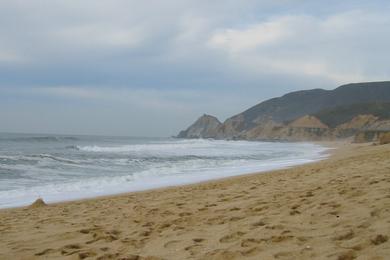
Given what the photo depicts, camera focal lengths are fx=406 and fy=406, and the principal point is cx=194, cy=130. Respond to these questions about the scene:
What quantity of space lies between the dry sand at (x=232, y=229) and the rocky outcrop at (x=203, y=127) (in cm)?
15516

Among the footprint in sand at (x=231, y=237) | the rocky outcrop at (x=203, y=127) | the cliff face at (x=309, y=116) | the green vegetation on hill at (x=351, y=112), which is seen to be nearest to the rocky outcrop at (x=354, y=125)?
the cliff face at (x=309, y=116)

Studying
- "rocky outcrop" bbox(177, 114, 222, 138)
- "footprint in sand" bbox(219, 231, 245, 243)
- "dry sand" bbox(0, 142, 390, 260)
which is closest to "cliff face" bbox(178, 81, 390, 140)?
"rocky outcrop" bbox(177, 114, 222, 138)

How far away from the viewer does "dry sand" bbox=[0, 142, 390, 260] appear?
3.34 m

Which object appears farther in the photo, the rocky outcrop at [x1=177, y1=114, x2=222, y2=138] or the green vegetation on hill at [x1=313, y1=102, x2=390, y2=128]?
the rocky outcrop at [x1=177, y1=114, x2=222, y2=138]

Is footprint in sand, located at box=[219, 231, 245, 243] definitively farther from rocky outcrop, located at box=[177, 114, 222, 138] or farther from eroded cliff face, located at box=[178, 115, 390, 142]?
rocky outcrop, located at box=[177, 114, 222, 138]

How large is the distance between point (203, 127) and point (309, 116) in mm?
79666

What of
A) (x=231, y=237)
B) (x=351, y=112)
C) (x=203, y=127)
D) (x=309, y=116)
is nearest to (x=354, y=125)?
(x=351, y=112)

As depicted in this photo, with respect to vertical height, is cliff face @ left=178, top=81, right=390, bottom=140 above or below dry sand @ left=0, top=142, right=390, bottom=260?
above

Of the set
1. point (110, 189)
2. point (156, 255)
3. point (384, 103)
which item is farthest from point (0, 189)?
point (384, 103)

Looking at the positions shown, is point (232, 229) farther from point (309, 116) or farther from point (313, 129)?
point (309, 116)

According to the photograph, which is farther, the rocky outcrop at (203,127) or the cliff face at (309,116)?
the rocky outcrop at (203,127)

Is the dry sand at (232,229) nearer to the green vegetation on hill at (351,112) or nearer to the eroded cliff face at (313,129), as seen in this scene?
the eroded cliff face at (313,129)

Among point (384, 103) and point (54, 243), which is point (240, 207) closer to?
point (54, 243)

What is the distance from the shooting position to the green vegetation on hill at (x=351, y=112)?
89.4 m
